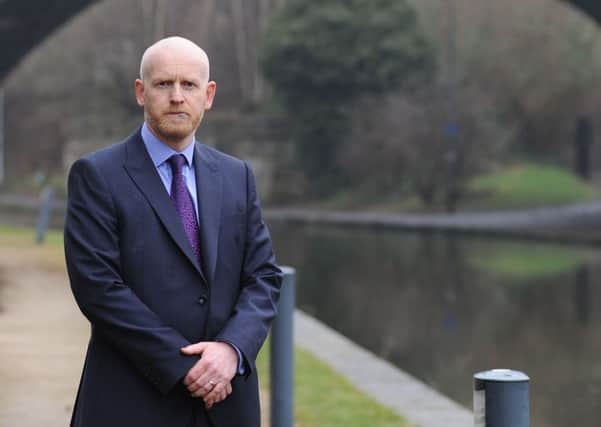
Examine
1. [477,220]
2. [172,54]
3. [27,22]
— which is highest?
[27,22]

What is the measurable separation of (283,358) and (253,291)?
2.03 m

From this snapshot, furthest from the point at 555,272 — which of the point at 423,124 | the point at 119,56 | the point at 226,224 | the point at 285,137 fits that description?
the point at 119,56

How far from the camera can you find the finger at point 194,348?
2.87 metres

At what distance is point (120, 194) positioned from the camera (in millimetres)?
2939

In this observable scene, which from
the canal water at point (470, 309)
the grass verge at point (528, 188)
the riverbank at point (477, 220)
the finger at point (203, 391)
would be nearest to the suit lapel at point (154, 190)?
the finger at point (203, 391)

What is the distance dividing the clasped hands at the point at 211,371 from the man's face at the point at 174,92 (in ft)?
1.76

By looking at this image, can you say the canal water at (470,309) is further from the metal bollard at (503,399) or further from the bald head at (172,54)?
the bald head at (172,54)

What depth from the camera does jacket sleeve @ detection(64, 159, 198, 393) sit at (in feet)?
9.36

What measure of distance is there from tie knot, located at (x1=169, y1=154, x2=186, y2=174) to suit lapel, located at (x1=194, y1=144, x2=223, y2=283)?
5cm

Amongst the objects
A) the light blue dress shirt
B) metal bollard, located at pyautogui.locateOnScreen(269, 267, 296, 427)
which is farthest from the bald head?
metal bollard, located at pyautogui.locateOnScreen(269, 267, 296, 427)

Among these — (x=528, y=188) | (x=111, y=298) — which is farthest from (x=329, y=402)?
(x=528, y=188)

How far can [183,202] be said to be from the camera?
300cm

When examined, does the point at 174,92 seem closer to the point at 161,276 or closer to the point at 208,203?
the point at 208,203

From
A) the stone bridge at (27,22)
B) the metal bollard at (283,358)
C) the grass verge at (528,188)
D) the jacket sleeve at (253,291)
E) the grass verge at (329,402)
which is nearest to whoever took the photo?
the jacket sleeve at (253,291)
